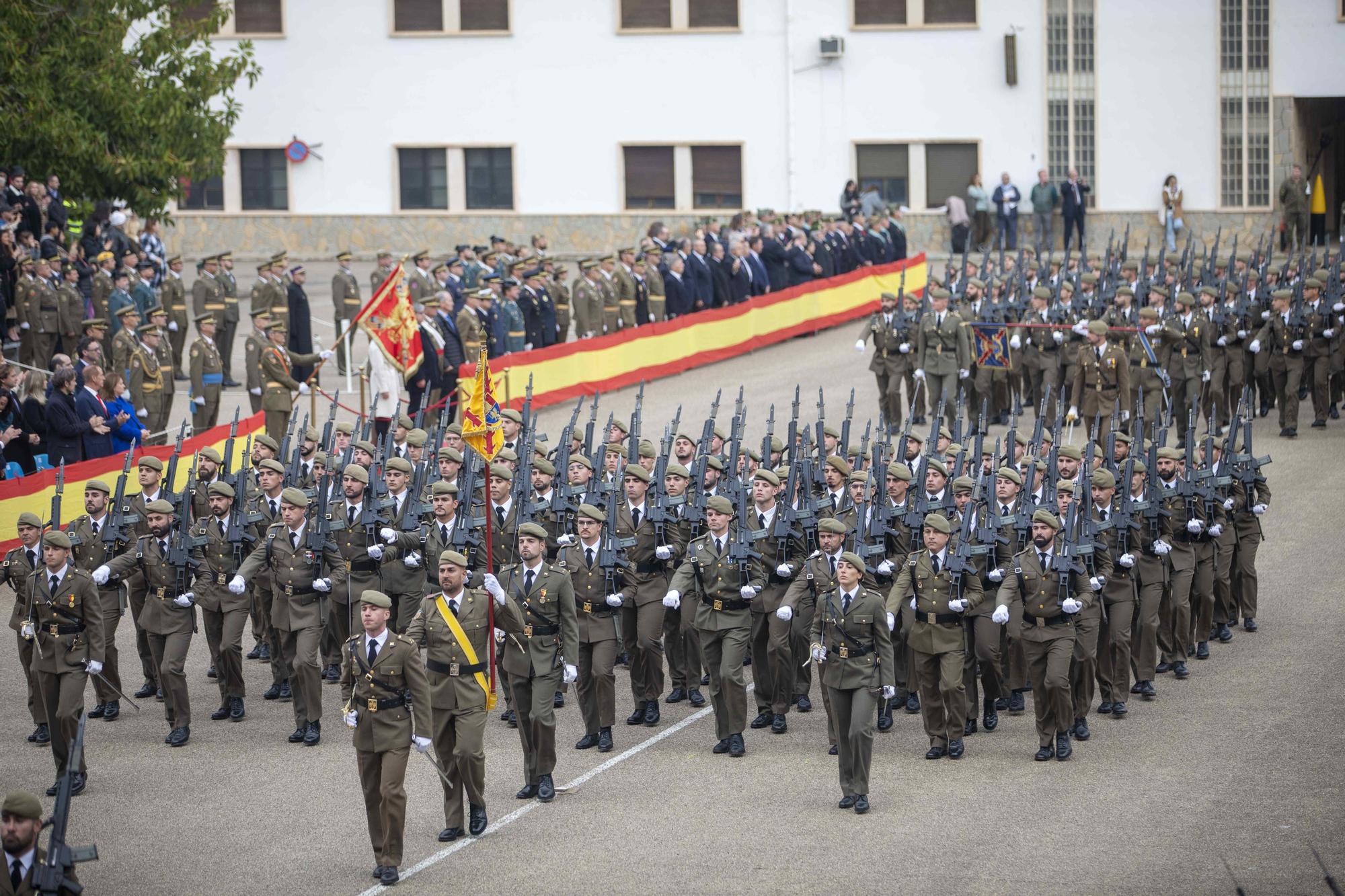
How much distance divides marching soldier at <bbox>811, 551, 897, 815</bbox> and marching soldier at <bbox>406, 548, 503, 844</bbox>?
2.18 m

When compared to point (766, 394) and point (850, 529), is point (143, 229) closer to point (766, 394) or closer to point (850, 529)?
point (766, 394)

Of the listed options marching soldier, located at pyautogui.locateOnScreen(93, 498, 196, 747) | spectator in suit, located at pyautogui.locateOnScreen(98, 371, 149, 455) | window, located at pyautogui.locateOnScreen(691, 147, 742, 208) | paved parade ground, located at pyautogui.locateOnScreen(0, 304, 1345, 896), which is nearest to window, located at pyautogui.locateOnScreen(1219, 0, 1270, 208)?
window, located at pyautogui.locateOnScreen(691, 147, 742, 208)

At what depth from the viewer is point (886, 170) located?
40.0 meters

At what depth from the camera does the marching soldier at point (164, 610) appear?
1333cm

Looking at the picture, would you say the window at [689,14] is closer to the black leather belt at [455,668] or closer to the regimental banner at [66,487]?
the regimental banner at [66,487]

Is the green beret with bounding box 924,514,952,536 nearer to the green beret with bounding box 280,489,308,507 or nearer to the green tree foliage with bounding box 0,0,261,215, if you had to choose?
the green beret with bounding box 280,489,308,507

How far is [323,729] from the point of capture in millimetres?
13641

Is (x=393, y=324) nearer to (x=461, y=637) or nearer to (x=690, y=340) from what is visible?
(x=690, y=340)

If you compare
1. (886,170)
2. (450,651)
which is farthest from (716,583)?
(886,170)

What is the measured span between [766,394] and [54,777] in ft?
46.9

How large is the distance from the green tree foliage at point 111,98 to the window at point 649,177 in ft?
40.6

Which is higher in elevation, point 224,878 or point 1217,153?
point 1217,153

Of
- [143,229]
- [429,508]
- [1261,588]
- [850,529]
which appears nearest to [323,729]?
[429,508]

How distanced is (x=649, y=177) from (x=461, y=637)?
99.3 feet
